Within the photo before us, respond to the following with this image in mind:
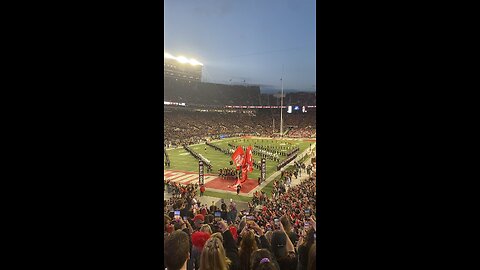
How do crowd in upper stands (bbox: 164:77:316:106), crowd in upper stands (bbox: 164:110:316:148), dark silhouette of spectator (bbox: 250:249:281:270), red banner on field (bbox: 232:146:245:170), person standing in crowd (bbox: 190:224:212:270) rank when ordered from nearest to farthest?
dark silhouette of spectator (bbox: 250:249:281:270)
person standing in crowd (bbox: 190:224:212:270)
red banner on field (bbox: 232:146:245:170)
crowd in upper stands (bbox: 164:77:316:106)
crowd in upper stands (bbox: 164:110:316:148)

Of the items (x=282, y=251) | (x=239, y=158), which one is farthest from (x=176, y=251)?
(x=239, y=158)

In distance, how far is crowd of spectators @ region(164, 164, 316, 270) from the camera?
2.59 metres

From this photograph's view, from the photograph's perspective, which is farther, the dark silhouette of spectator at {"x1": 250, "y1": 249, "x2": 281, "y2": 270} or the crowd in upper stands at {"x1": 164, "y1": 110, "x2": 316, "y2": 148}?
the crowd in upper stands at {"x1": 164, "y1": 110, "x2": 316, "y2": 148}

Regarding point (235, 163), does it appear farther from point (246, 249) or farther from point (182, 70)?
point (182, 70)

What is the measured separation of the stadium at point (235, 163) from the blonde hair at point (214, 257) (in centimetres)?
8

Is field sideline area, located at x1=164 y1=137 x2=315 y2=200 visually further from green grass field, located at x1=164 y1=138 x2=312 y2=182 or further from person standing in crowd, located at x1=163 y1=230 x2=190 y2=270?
person standing in crowd, located at x1=163 y1=230 x2=190 y2=270

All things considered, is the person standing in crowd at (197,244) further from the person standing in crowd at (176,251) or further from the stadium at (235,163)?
the person standing in crowd at (176,251)

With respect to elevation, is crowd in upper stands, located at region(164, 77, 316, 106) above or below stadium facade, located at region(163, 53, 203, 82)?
below

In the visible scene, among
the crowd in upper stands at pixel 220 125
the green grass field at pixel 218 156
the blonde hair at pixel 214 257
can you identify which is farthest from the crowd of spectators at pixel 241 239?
the crowd in upper stands at pixel 220 125

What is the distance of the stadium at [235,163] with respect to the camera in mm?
3508

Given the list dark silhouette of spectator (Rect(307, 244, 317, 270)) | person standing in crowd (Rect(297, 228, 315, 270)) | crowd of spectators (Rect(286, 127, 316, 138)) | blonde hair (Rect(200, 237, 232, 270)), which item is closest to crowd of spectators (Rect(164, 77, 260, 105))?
crowd of spectators (Rect(286, 127, 316, 138))

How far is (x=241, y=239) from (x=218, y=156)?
20.8ft

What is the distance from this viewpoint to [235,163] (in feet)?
19.1
